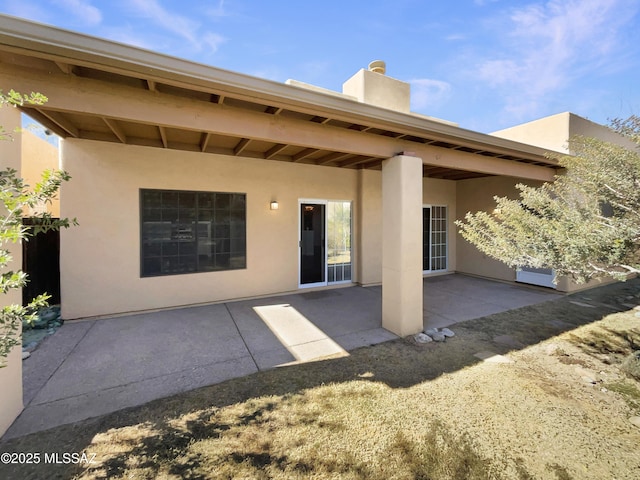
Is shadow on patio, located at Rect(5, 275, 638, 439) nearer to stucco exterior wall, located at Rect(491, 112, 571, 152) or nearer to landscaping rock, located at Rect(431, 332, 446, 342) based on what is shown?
landscaping rock, located at Rect(431, 332, 446, 342)

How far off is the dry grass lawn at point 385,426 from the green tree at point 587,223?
1.34 m

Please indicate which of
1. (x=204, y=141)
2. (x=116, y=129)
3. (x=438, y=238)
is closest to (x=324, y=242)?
(x=204, y=141)

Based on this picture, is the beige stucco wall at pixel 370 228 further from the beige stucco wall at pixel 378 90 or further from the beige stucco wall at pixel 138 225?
the beige stucco wall at pixel 378 90

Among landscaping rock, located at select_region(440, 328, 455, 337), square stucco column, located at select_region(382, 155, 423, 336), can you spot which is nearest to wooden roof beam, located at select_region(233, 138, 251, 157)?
square stucco column, located at select_region(382, 155, 423, 336)

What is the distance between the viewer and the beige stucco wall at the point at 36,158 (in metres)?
8.25

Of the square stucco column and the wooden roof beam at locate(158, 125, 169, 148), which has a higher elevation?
the wooden roof beam at locate(158, 125, 169, 148)

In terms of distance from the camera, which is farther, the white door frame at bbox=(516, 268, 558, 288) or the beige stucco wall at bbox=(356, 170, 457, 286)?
the beige stucco wall at bbox=(356, 170, 457, 286)

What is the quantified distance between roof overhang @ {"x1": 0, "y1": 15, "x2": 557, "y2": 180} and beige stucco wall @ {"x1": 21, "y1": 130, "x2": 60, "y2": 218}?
5.56 m

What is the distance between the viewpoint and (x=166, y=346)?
4020 millimetres

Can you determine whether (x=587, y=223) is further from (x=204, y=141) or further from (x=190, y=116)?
(x=204, y=141)

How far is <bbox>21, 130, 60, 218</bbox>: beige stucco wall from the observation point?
825 cm

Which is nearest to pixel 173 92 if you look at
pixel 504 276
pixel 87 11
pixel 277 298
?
pixel 87 11

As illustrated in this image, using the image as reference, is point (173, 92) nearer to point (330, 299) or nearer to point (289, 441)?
point (289, 441)

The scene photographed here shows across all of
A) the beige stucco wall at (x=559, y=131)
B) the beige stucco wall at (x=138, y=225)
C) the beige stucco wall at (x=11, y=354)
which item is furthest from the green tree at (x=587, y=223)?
the beige stucco wall at (x=11, y=354)
